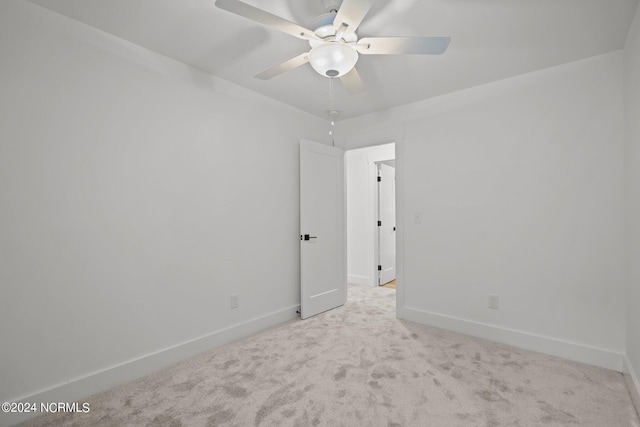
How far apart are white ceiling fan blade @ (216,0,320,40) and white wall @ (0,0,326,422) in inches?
52.0

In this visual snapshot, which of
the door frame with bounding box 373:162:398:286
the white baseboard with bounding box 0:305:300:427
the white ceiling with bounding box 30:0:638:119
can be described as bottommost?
the white baseboard with bounding box 0:305:300:427

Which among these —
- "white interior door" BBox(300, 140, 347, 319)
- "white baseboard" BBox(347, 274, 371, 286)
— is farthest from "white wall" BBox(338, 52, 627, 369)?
"white baseboard" BBox(347, 274, 371, 286)

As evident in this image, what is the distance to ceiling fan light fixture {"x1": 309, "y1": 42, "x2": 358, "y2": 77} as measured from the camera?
64.9 inches

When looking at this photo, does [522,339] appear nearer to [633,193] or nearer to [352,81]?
[633,193]

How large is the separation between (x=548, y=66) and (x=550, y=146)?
683mm

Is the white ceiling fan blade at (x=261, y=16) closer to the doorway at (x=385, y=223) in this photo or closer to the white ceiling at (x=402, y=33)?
the white ceiling at (x=402, y=33)

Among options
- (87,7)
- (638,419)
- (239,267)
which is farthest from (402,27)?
(638,419)

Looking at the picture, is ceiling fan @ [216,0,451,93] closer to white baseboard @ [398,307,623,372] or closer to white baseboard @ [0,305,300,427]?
white baseboard @ [0,305,300,427]

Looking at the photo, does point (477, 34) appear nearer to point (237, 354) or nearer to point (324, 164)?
point (324, 164)

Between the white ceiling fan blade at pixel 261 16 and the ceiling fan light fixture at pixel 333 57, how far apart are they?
2.9 inches

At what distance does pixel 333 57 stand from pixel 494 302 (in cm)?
264

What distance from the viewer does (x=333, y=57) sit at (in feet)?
5.49

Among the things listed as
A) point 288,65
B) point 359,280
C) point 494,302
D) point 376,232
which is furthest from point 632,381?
point 359,280

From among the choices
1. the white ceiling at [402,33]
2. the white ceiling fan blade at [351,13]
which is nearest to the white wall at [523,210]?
the white ceiling at [402,33]
